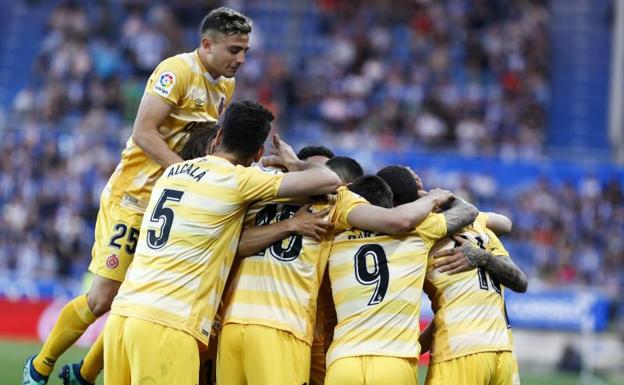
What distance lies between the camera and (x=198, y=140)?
8.20m

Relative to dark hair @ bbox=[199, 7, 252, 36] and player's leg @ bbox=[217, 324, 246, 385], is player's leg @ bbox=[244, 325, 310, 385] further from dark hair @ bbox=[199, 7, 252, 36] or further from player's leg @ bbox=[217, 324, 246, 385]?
dark hair @ bbox=[199, 7, 252, 36]

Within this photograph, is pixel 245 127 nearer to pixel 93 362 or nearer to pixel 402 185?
pixel 402 185

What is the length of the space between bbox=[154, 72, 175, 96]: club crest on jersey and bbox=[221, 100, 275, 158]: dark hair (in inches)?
34.9

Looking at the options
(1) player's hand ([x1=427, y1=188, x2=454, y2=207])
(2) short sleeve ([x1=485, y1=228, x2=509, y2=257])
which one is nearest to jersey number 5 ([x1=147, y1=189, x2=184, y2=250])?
(1) player's hand ([x1=427, y1=188, x2=454, y2=207])

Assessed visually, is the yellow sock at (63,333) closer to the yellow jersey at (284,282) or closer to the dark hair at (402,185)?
the yellow jersey at (284,282)

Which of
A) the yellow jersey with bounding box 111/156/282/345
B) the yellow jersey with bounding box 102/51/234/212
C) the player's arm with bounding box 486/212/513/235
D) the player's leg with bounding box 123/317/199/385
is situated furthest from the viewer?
the player's arm with bounding box 486/212/513/235

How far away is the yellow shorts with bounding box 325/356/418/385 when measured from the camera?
7.20 meters

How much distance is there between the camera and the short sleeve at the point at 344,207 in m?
7.54

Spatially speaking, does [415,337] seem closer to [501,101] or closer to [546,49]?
[501,101]

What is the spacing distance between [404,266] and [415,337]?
47 centimetres

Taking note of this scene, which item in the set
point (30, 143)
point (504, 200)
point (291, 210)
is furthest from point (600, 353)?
point (291, 210)

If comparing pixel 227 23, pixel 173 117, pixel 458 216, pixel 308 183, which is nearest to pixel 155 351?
pixel 308 183

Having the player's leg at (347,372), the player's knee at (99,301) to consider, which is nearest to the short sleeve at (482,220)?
the player's leg at (347,372)

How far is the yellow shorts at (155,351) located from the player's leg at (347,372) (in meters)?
0.86
